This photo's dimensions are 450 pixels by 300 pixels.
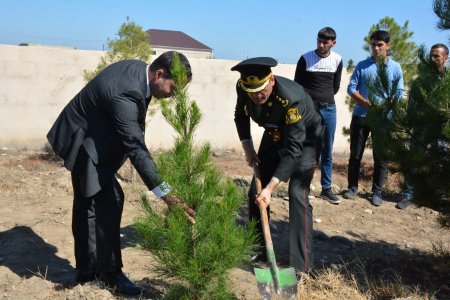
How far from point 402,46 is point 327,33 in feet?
11.2

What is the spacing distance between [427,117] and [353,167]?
9.52 feet

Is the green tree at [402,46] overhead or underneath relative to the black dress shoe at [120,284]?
overhead

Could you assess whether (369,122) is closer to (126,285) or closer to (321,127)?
(321,127)

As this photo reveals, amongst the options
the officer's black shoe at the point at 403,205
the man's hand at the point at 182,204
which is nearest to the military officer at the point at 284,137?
the man's hand at the point at 182,204

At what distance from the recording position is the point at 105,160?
3348mm

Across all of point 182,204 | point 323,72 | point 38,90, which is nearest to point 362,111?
point 323,72

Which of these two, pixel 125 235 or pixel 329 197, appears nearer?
pixel 125 235

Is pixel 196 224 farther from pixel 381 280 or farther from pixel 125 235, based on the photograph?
pixel 125 235

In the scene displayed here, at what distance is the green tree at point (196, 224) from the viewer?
287cm

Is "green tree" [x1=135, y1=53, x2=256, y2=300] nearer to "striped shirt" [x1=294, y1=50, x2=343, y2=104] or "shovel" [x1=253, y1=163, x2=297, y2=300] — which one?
"shovel" [x1=253, y1=163, x2=297, y2=300]

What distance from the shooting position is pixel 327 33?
567 cm

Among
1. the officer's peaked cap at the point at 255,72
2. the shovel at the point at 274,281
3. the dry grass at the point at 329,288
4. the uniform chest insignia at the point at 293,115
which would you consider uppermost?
the officer's peaked cap at the point at 255,72

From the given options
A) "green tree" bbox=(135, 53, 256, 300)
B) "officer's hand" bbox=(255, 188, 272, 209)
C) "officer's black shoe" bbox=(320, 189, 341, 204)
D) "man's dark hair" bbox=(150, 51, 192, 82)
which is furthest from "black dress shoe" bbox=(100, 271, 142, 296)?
"officer's black shoe" bbox=(320, 189, 341, 204)

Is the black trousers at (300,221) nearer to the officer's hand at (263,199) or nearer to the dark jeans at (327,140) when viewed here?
the officer's hand at (263,199)
